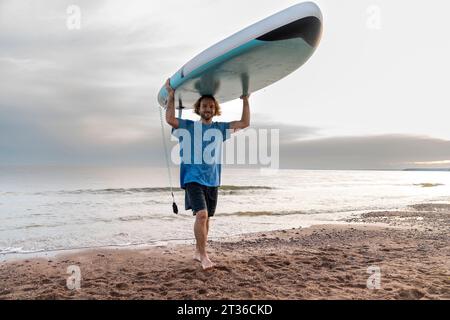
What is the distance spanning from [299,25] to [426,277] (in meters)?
2.77

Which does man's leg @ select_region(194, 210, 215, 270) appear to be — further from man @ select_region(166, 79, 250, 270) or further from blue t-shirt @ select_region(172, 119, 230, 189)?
blue t-shirt @ select_region(172, 119, 230, 189)

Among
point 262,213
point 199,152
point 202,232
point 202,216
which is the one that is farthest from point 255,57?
point 262,213

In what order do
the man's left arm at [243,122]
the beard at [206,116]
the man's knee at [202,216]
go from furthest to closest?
1. the man's left arm at [243,122]
2. the beard at [206,116]
3. the man's knee at [202,216]

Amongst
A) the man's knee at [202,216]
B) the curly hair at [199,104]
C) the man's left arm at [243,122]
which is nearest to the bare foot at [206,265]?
the man's knee at [202,216]

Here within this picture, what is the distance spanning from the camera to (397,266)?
4.04m

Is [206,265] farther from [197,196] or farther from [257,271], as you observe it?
[197,196]

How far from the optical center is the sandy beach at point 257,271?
3106mm

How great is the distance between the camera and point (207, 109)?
12.6ft

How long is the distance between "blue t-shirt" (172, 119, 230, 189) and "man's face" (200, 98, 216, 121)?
9 centimetres

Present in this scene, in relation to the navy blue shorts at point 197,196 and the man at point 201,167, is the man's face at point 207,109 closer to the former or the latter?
the man at point 201,167

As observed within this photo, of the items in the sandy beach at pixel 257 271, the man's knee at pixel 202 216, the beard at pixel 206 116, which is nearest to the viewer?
the sandy beach at pixel 257 271

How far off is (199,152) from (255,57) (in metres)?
1.16

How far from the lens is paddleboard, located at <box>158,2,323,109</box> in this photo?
3523 mm
